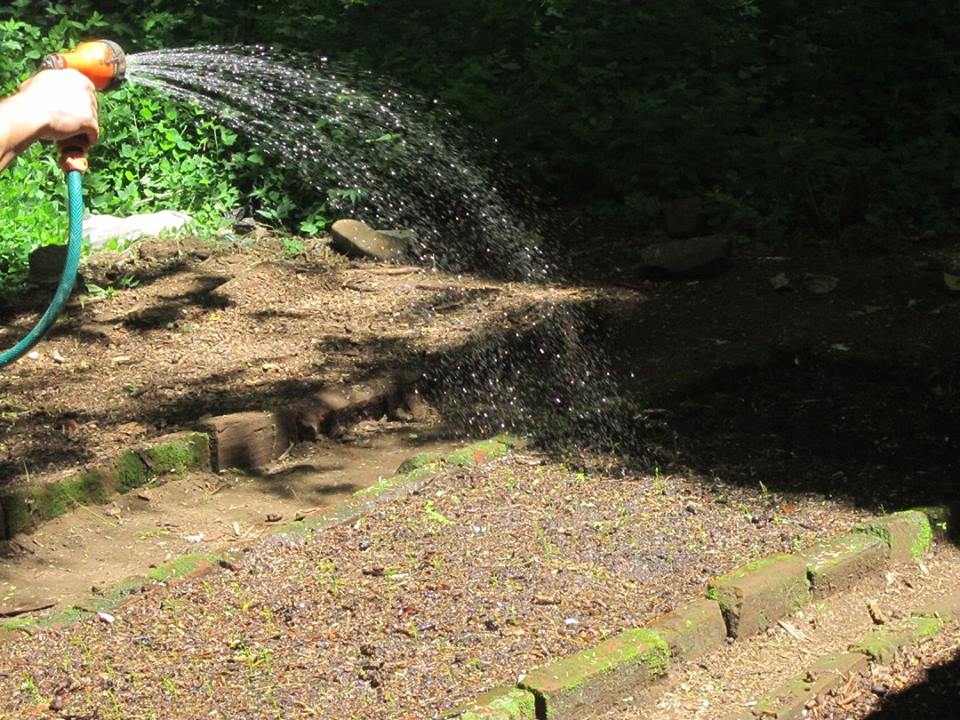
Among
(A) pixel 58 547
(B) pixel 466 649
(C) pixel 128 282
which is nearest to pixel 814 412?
(B) pixel 466 649

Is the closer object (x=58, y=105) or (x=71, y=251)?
(x=58, y=105)

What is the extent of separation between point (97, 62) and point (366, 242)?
453 cm

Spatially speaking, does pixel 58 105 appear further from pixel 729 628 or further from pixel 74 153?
pixel 729 628

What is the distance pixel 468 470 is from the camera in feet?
15.3

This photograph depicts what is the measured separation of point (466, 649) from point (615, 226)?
4.80 meters

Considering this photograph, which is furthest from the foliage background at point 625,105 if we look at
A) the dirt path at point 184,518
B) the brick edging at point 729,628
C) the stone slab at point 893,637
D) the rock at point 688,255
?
the stone slab at point 893,637

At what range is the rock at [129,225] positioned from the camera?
302 inches

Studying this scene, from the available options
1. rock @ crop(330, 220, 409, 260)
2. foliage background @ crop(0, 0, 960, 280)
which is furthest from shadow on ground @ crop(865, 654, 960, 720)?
rock @ crop(330, 220, 409, 260)

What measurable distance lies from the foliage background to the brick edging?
12.0 ft

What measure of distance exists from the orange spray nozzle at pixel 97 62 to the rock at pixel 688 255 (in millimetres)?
4273

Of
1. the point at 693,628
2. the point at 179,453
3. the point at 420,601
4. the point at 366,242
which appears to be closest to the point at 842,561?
the point at 693,628

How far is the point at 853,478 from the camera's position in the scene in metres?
4.67

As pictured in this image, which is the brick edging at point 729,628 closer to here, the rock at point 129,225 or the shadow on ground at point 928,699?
the shadow on ground at point 928,699

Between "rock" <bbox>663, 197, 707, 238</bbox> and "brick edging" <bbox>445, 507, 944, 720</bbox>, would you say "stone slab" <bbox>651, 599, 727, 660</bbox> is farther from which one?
"rock" <bbox>663, 197, 707, 238</bbox>
